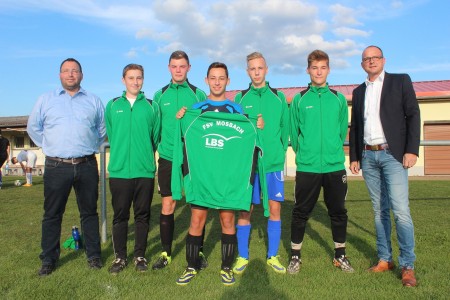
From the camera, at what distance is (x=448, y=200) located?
9.88 m

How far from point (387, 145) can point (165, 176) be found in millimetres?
2500

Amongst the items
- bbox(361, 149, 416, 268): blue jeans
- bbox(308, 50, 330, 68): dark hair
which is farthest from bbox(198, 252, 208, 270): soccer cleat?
bbox(308, 50, 330, 68): dark hair

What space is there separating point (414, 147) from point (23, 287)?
165 inches

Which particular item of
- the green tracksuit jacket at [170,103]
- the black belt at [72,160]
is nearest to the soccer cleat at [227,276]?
the green tracksuit jacket at [170,103]

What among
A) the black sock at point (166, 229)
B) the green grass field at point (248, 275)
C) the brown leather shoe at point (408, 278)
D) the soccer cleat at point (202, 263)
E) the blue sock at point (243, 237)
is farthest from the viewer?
the black sock at point (166, 229)

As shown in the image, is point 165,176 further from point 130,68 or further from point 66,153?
point 130,68

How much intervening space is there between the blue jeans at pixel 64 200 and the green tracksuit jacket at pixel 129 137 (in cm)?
34

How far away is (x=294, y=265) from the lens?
4523 mm

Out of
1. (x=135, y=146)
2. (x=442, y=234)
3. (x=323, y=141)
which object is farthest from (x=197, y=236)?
(x=442, y=234)

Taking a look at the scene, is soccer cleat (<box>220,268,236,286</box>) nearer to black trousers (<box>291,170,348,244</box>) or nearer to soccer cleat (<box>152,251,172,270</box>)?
soccer cleat (<box>152,251,172,270</box>)

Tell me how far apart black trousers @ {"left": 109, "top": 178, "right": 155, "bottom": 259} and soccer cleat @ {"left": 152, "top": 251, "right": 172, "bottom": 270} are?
0.20 meters

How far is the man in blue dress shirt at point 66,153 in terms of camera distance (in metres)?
4.47

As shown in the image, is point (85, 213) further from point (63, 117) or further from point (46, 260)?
point (63, 117)

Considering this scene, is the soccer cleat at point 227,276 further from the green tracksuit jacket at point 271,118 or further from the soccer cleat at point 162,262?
the green tracksuit jacket at point 271,118
